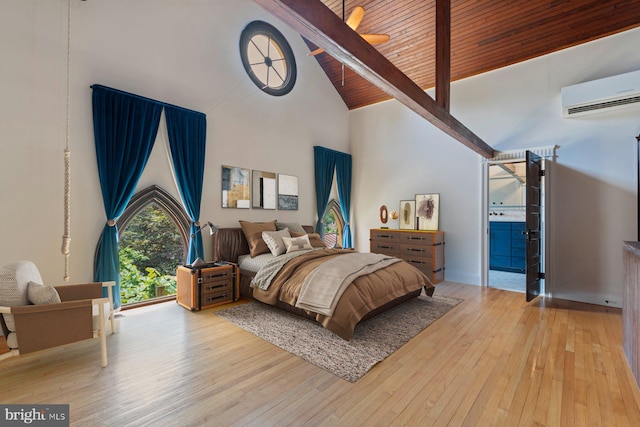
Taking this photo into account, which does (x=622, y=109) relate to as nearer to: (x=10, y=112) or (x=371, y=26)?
(x=371, y=26)

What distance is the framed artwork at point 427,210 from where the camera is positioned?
5324 mm

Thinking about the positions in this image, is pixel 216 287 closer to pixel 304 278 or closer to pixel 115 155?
pixel 304 278

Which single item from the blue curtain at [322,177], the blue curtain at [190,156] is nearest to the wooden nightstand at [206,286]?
the blue curtain at [190,156]

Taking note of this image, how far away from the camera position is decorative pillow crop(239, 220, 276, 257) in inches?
167

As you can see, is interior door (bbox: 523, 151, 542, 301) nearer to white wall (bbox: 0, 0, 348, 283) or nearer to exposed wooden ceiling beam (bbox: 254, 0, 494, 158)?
exposed wooden ceiling beam (bbox: 254, 0, 494, 158)

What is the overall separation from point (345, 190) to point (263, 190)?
6.83ft

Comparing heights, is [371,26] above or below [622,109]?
above

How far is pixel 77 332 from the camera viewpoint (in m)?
2.12

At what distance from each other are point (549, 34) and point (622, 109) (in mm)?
1376

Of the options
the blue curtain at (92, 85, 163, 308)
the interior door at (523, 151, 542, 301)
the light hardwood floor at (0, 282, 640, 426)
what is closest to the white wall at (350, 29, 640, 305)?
the interior door at (523, 151, 542, 301)

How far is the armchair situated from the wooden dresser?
4.34 metres

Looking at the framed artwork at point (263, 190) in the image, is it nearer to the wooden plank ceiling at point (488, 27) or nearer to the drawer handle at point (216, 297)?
the drawer handle at point (216, 297)

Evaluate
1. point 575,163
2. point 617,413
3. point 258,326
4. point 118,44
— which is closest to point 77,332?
point 258,326

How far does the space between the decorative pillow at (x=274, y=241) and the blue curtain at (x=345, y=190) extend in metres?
2.28
